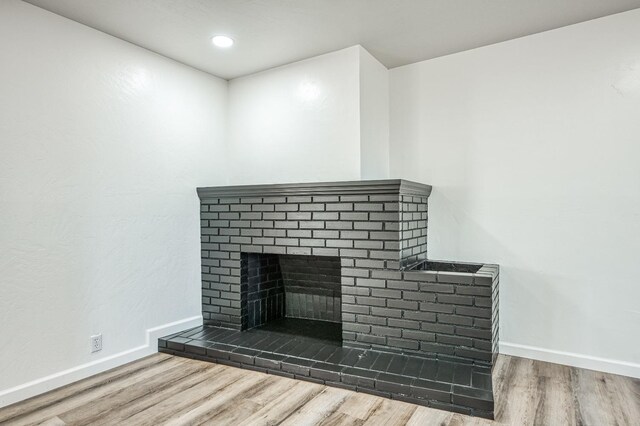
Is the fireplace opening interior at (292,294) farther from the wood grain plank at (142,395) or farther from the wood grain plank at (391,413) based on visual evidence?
the wood grain plank at (391,413)

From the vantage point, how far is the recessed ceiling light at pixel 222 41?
2.95m

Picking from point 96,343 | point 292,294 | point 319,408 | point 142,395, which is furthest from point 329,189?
point 96,343

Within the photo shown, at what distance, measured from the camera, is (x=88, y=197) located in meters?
2.75

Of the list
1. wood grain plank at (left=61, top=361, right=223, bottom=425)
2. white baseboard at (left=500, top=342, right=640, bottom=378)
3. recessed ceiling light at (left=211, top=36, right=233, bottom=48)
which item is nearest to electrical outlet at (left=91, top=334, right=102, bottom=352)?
wood grain plank at (left=61, top=361, right=223, bottom=425)

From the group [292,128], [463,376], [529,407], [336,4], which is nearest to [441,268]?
[463,376]

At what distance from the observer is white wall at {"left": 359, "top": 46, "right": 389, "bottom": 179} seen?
3.14 meters

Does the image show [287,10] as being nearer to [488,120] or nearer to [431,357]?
[488,120]

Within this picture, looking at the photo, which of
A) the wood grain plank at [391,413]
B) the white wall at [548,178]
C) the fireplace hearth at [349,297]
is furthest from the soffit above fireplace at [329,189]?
the wood grain plank at [391,413]

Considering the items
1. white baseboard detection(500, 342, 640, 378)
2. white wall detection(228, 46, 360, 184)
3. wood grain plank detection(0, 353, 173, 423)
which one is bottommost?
wood grain plank detection(0, 353, 173, 423)

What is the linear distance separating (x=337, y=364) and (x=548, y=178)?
6.77ft

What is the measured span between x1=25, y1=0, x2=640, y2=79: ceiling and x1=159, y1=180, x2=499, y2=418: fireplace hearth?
112cm

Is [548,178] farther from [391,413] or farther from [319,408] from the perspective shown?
[319,408]

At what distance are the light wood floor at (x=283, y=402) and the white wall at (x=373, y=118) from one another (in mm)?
1686

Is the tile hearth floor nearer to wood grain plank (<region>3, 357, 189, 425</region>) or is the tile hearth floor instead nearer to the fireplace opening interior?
the fireplace opening interior
